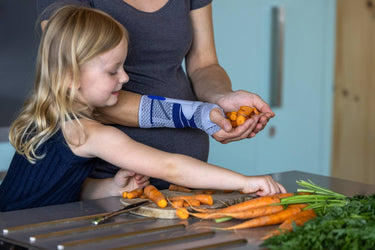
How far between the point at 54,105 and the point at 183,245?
63 cm

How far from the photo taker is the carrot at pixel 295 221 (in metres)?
1.24

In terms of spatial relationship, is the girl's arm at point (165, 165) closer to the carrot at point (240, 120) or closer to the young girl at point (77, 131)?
the young girl at point (77, 131)

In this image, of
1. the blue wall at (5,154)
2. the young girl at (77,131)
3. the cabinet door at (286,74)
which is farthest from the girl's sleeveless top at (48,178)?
the cabinet door at (286,74)

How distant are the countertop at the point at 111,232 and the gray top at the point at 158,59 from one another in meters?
0.37

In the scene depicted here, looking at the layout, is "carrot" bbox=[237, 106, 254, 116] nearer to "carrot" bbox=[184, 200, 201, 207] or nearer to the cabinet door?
"carrot" bbox=[184, 200, 201, 207]

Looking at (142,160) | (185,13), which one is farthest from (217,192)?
(185,13)

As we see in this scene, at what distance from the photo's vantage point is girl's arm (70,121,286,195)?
1509 millimetres

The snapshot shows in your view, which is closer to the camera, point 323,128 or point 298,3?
point 298,3

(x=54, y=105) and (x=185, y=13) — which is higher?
(x=185, y=13)

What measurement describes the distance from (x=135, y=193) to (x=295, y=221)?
1.54ft

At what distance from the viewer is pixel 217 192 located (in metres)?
1.63

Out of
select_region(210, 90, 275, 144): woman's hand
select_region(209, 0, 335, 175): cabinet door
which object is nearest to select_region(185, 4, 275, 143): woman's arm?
select_region(210, 90, 275, 144): woman's hand

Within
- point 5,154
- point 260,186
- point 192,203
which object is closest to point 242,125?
point 260,186

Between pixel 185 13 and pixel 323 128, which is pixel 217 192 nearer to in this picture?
pixel 185 13
